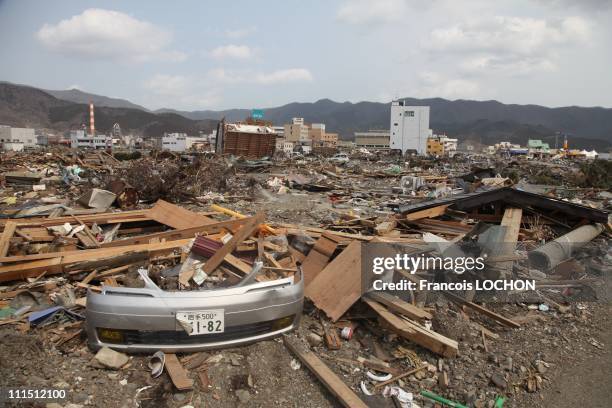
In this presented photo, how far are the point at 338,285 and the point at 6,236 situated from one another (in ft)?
14.2

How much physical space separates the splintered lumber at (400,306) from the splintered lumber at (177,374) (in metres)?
1.88

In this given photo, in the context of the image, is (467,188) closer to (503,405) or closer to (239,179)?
(239,179)

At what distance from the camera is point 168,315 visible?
3115 millimetres

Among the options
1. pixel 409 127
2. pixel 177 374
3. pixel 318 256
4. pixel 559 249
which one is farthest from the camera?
pixel 409 127

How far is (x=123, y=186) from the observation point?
957 cm

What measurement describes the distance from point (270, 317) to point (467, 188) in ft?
36.8

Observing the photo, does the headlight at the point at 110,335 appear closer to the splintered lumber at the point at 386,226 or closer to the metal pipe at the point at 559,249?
the splintered lumber at the point at 386,226

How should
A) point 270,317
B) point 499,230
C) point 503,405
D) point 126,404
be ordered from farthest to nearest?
point 499,230
point 270,317
point 503,405
point 126,404

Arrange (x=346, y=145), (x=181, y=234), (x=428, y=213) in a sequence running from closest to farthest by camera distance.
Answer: (x=181, y=234) → (x=428, y=213) → (x=346, y=145)

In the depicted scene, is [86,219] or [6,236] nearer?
[6,236]

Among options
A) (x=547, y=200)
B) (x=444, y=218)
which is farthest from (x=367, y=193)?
(x=547, y=200)

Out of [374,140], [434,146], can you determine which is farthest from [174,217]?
[374,140]
